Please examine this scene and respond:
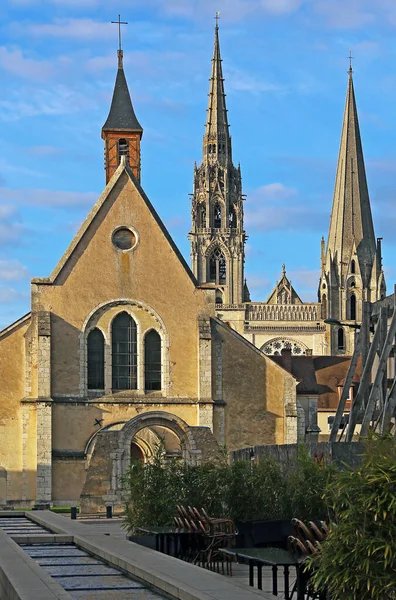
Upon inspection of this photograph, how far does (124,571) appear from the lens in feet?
54.3

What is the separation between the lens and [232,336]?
49062 millimetres

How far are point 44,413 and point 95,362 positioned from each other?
3.01 metres

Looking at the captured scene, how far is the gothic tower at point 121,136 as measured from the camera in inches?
2076

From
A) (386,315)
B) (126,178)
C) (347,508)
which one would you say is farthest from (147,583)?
(126,178)

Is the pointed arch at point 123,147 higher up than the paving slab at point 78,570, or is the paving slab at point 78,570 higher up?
the pointed arch at point 123,147

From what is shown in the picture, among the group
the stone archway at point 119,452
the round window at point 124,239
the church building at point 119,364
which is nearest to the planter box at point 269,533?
the stone archway at point 119,452

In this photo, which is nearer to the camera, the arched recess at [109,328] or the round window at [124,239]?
the arched recess at [109,328]

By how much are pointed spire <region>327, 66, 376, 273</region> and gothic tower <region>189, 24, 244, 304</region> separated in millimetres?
10301

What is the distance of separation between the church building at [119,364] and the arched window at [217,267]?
80.7m

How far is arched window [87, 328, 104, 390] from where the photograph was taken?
4769cm

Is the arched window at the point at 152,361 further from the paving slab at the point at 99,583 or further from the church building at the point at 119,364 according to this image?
the paving slab at the point at 99,583

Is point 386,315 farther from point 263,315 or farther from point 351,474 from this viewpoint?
point 263,315

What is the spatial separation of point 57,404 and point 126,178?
953 cm

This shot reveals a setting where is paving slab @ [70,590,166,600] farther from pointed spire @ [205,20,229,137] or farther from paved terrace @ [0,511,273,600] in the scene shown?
pointed spire @ [205,20,229,137]
